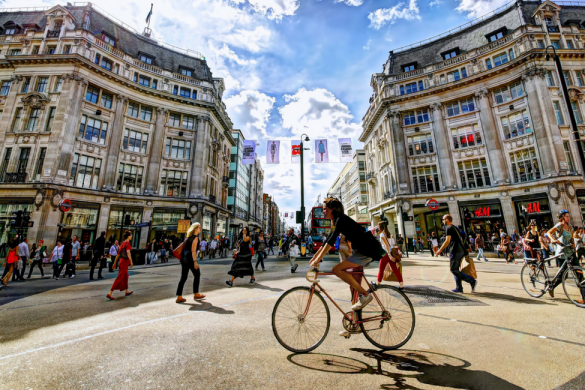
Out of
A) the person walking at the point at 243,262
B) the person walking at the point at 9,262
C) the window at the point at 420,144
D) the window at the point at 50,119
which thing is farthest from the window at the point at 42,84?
the window at the point at 420,144

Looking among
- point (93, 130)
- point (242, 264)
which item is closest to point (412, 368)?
point (242, 264)

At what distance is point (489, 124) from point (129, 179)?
40778 millimetres

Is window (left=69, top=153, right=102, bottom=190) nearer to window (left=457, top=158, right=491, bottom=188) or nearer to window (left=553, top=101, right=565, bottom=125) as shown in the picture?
window (left=457, top=158, right=491, bottom=188)

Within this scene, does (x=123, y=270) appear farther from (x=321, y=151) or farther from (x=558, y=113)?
(x=558, y=113)

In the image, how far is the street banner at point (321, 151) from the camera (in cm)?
1934

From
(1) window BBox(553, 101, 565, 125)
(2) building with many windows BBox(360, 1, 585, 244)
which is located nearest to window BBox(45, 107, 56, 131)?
(2) building with many windows BBox(360, 1, 585, 244)

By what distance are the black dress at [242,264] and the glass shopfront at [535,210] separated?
26380mm

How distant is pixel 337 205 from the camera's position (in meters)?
3.80

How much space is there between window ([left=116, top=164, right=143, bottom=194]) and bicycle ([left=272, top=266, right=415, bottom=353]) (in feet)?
97.4

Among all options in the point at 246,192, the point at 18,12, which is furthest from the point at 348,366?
the point at 246,192

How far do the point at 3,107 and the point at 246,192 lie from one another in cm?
4207

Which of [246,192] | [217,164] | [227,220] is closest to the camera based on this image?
[217,164]

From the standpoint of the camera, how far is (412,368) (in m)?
2.76

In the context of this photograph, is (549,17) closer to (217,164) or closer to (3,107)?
(217,164)
